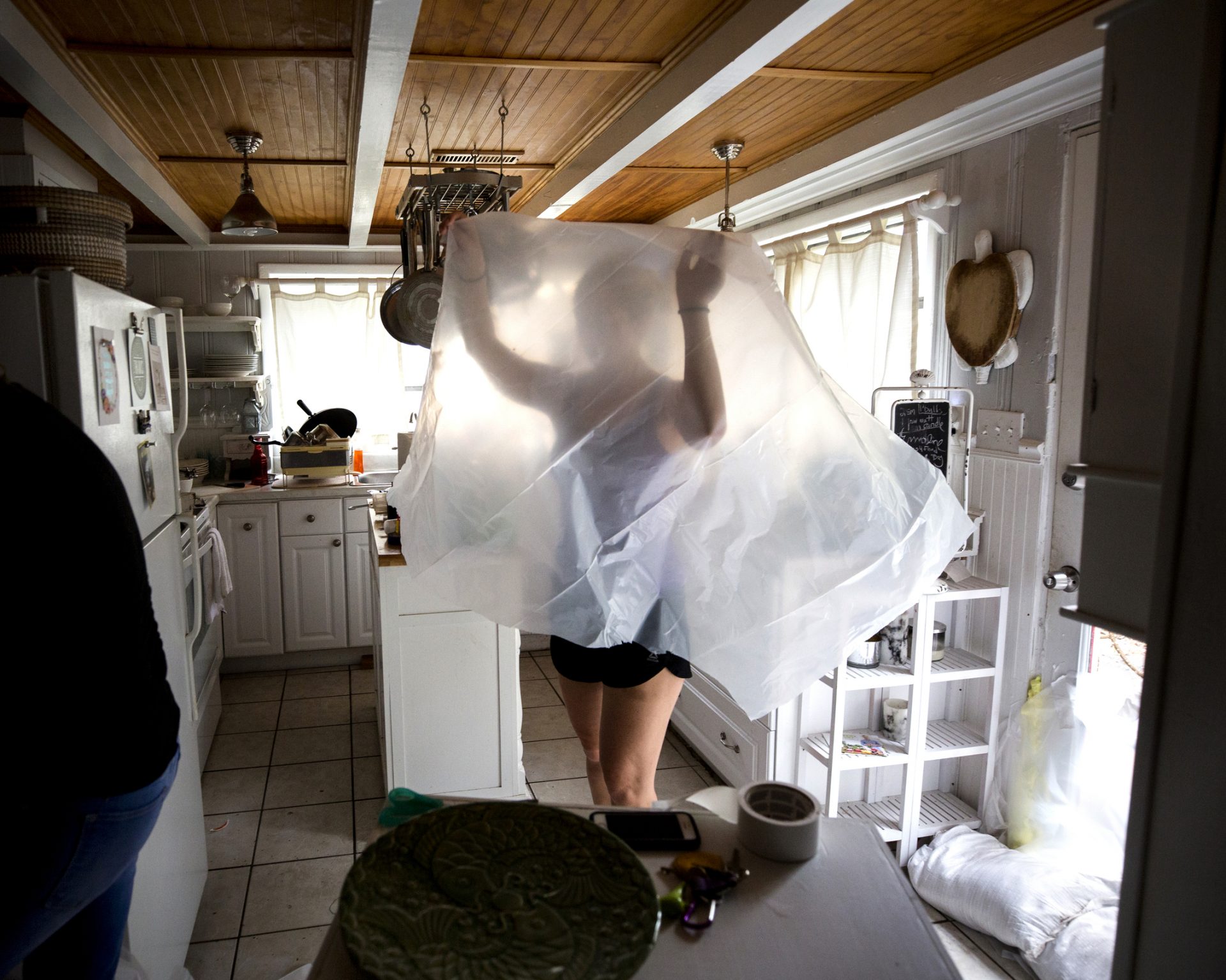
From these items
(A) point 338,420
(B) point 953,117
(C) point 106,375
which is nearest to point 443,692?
(C) point 106,375

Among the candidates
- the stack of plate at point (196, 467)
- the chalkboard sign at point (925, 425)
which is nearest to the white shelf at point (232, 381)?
the stack of plate at point (196, 467)

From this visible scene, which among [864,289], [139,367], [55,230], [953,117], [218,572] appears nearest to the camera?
[55,230]

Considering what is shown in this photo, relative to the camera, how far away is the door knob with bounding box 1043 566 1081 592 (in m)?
2.37

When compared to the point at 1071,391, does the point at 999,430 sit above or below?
below

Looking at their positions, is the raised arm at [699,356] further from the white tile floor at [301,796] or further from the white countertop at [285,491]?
the white countertop at [285,491]

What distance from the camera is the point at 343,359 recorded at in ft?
16.6

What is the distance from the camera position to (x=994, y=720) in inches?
104

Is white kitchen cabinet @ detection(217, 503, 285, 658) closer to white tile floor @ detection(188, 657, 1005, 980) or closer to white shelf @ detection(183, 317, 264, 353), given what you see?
white tile floor @ detection(188, 657, 1005, 980)

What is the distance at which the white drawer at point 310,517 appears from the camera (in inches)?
168

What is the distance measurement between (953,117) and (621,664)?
187 cm

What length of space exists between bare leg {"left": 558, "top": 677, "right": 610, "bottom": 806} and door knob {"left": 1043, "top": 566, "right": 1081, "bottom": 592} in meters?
1.32

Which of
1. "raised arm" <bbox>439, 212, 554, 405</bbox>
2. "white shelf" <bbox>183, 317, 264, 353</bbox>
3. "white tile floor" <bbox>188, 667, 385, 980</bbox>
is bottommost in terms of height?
"white tile floor" <bbox>188, 667, 385, 980</bbox>

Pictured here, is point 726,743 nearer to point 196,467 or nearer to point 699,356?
point 699,356

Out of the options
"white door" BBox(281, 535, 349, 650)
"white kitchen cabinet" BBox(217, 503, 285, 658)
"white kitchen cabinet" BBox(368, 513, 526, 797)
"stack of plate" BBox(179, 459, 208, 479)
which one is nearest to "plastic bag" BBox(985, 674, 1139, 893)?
"white kitchen cabinet" BBox(368, 513, 526, 797)
